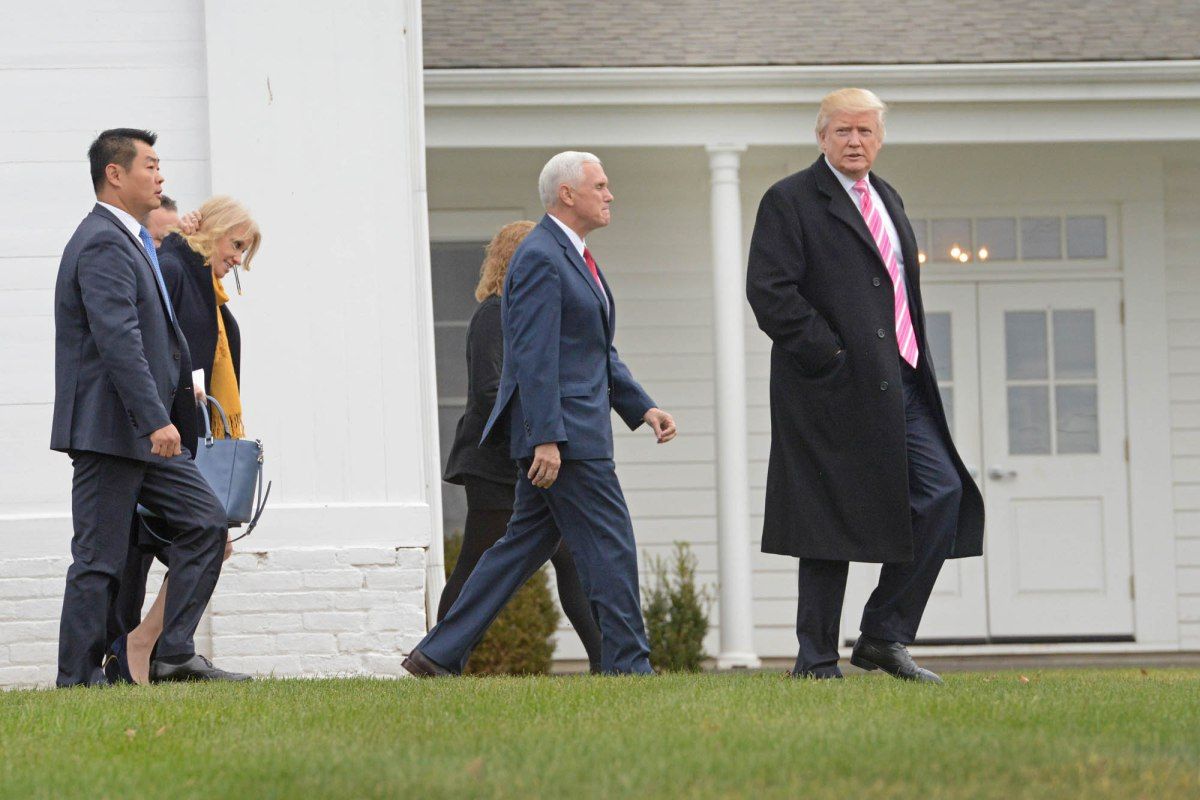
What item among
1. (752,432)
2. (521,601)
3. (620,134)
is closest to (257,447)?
(521,601)

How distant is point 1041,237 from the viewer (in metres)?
10.3

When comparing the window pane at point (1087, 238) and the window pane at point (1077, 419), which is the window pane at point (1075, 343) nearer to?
the window pane at point (1077, 419)

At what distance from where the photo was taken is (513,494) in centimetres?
673

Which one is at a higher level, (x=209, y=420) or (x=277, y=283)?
(x=277, y=283)

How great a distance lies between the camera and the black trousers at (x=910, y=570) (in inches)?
204

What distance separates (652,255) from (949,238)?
1.86 metres

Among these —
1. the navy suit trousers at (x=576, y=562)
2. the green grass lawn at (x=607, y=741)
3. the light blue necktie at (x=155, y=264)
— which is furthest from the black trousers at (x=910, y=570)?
the light blue necktie at (x=155, y=264)

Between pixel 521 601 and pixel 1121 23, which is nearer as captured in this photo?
pixel 521 601

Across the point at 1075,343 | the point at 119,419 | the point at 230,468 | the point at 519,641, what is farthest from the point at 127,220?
the point at 1075,343

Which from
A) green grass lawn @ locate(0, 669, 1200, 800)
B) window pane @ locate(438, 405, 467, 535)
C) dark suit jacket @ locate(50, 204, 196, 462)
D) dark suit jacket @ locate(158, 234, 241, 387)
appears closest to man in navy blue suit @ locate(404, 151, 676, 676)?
green grass lawn @ locate(0, 669, 1200, 800)

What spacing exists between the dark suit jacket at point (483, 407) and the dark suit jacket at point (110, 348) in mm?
1450

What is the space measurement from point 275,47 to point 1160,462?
6.04 m

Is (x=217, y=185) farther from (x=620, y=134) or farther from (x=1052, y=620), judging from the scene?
(x=1052, y=620)

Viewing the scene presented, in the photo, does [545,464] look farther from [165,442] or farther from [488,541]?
[488,541]
